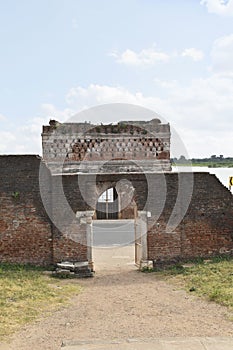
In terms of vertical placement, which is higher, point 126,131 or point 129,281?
point 126,131

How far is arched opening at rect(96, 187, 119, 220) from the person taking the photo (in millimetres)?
23812

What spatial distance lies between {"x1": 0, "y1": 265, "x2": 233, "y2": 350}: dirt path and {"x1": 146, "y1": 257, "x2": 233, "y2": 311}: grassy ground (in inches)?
10.5

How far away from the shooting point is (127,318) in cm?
789

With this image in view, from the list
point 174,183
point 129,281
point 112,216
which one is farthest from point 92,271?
point 112,216

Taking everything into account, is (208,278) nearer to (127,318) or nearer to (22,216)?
(127,318)

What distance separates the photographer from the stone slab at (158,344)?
6055 millimetres

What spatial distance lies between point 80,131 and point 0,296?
807 centimetres

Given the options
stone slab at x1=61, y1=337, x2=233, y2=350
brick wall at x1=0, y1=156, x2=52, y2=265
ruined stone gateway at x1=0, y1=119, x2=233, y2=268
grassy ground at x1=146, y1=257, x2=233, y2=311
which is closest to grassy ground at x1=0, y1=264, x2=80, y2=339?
brick wall at x1=0, y1=156, x2=52, y2=265

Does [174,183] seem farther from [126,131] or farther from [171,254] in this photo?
[126,131]

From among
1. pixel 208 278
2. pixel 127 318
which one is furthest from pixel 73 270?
pixel 127 318

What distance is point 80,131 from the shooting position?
52.5ft

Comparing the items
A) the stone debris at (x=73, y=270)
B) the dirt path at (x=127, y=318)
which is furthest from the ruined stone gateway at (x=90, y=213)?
the dirt path at (x=127, y=318)

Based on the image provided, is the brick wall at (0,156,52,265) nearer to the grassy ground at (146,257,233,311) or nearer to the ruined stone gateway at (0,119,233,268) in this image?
the ruined stone gateway at (0,119,233,268)

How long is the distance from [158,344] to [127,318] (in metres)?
1.76
